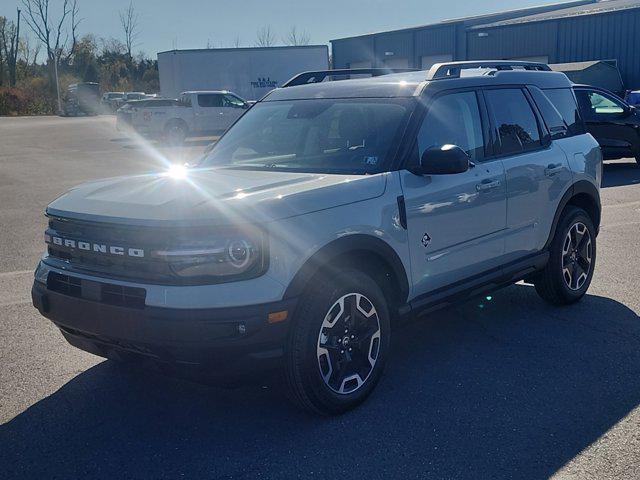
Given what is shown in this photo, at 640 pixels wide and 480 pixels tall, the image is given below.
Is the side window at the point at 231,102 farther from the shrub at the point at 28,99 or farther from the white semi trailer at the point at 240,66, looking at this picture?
the shrub at the point at 28,99

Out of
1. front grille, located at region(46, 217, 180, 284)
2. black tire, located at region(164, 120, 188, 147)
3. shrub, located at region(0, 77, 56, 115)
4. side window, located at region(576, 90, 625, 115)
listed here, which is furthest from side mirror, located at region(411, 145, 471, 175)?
shrub, located at region(0, 77, 56, 115)

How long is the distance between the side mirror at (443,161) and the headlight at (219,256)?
1.28 m

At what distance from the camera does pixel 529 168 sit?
5285 millimetres

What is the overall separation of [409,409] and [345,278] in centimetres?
84

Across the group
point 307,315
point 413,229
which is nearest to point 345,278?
point 307,315

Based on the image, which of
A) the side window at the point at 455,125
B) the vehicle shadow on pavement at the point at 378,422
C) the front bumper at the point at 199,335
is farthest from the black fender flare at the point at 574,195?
the front bumper at the point at 199,335

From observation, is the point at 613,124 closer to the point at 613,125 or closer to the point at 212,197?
the point at 613,125

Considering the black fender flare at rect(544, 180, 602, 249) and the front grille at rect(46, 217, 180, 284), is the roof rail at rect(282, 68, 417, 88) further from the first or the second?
the front grille at rect(46, 217, 180, 284)

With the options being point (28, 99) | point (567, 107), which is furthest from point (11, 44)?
point (567, 107)

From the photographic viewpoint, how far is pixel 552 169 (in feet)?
18.1

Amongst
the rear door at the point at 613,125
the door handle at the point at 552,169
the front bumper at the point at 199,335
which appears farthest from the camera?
the rear door at the point at 613,125

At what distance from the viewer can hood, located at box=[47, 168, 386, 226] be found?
3.54 metres

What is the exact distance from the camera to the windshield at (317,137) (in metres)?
4.48

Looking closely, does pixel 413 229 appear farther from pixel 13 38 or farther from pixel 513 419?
pixel 13 38
